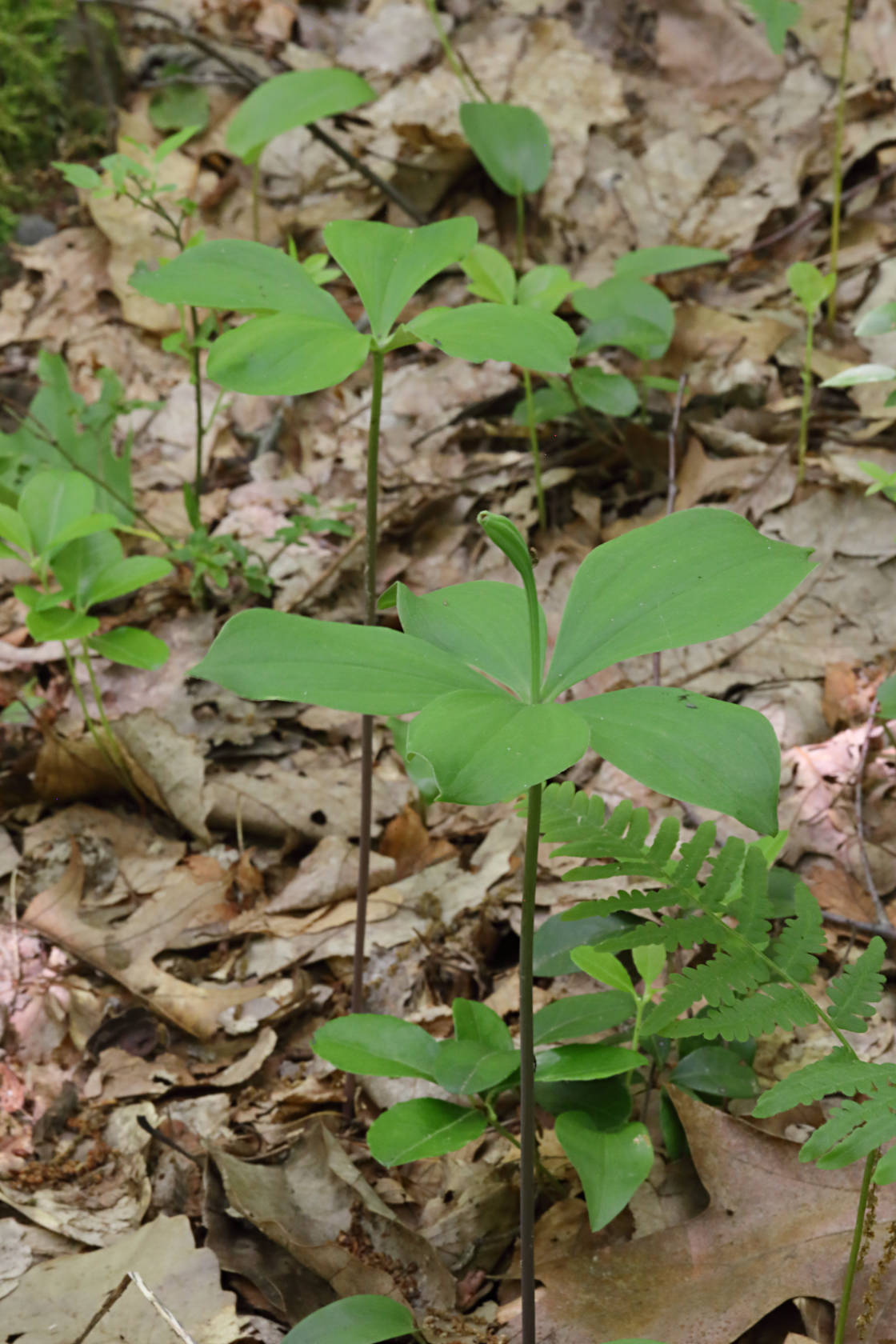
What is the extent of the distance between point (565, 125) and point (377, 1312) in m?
3.51

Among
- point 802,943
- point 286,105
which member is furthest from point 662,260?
point 802,943

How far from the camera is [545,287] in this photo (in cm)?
227

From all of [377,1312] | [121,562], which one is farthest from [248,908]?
[377,1312]

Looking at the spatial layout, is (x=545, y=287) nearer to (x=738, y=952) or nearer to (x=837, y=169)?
(x=837, y=169)

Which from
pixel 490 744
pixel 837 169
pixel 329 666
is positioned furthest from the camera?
pixel 837 169

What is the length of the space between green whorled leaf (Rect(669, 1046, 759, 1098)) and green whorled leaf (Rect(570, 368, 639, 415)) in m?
1.51

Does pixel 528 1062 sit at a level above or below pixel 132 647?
above

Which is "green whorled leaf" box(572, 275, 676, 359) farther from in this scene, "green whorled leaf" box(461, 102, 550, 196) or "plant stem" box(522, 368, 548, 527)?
"green whorled leaf" box(461, 102, 550, 196)

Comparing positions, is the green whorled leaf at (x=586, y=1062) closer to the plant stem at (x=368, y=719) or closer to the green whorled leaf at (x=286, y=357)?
the plant stem at (x=368, y=719)

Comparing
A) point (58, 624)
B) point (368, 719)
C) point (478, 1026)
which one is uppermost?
point (368, 719)

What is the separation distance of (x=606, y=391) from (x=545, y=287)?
0.31m

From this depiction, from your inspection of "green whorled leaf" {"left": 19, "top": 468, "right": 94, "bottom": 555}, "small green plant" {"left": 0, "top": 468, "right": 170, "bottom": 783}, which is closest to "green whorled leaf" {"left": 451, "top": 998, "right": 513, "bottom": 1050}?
"small green plant" {"left": 0, "top": 468, "right": 170, "bottom": 783}

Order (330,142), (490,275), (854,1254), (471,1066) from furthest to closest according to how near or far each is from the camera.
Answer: (330,142), (490,275), (471,1066), (854,1254)

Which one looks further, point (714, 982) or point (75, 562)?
point (75, 562)
